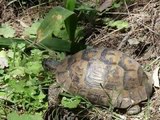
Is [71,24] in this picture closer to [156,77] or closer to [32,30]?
[32,30]

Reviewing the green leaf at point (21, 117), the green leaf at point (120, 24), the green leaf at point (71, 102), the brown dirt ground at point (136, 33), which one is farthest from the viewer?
the green leaf at point (120, 24)

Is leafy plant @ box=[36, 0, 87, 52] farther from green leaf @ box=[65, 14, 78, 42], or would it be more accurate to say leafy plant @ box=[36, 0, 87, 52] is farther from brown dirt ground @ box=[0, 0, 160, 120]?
brown dirt ground @ box=[0, 0, 160, 120]

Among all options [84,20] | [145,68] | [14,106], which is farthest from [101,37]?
[14,106]

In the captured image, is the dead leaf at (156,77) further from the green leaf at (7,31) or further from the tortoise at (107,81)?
the green leaf at (7,31)

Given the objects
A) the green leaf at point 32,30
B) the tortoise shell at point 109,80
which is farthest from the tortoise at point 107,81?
the green leaf at point 32,30

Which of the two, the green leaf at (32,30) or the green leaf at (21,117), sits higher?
the green leaf at (32,30)

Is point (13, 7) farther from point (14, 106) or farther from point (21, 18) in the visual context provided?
point (14, 106)

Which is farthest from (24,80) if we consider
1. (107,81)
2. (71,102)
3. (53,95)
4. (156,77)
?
(156,77)
